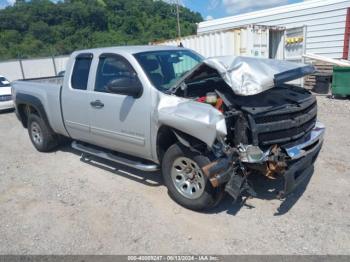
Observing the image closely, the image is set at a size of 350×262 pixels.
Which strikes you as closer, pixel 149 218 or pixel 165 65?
pixel 149 218

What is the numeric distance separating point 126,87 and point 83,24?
49580mm

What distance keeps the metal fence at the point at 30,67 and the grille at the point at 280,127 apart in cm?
2179

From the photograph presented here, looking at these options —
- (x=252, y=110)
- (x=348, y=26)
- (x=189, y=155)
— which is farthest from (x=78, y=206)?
(x=348, y=26)

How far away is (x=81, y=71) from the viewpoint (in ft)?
16.9

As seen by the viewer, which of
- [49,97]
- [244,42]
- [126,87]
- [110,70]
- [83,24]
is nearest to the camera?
[126,87]

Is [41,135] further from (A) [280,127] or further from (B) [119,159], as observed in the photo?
(A) [280,127]

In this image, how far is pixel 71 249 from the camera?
3365mm

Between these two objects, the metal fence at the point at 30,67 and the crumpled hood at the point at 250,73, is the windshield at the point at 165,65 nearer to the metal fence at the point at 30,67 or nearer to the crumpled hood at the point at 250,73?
the crumpled hood at the point at 250,73

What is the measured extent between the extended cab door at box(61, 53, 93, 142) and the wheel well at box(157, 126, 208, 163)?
1.47 metres

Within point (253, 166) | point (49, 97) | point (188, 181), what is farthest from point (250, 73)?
point (49, 97)

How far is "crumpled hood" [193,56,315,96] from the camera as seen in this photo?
11.3ft

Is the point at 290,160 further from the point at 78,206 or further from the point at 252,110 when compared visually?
the point at 78,206

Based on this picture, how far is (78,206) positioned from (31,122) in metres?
2.96

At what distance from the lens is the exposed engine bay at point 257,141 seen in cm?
345
